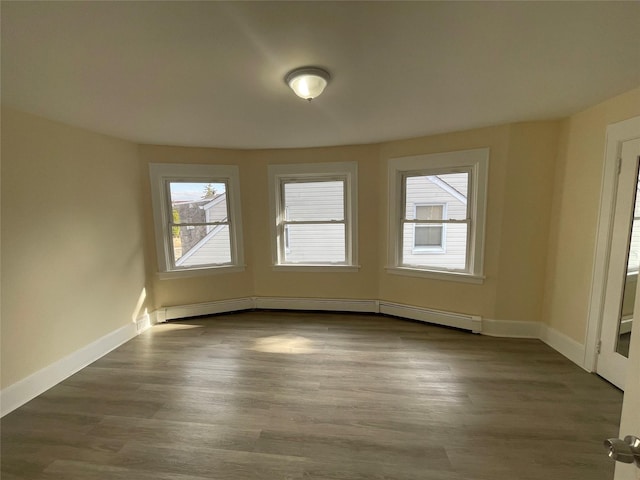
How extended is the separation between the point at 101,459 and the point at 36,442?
1.73ft

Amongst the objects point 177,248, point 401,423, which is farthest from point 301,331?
point 177,248

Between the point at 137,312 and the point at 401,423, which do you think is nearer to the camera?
the point at 401,423

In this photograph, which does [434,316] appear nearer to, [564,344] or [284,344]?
[564,344]

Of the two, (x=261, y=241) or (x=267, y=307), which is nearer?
(x=261, y=241)

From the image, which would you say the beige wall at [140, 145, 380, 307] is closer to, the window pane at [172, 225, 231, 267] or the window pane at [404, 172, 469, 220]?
the window pane at [172, 225, 231, 267]

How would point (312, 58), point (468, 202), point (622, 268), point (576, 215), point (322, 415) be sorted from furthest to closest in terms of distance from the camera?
point (468, 202) < point (576, 215) < point (622, 268) < point (322, 415) < point (312, 58)

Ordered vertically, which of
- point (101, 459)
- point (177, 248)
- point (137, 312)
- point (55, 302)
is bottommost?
point (101, 459)

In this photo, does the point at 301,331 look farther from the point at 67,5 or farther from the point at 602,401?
the point at 67,5

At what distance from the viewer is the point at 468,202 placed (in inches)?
120

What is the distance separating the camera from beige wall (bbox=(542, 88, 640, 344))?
7.43 feet

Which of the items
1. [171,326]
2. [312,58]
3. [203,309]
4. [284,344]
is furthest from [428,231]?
[171,326]

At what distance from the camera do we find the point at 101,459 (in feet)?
5.22

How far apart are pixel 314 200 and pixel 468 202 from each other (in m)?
1.84

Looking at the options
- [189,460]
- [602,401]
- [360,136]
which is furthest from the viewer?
[360,136]
